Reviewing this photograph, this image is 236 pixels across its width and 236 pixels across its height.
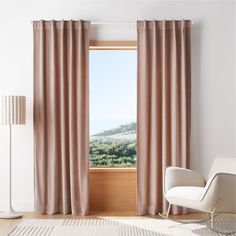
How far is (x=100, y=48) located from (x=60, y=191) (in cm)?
A: 177

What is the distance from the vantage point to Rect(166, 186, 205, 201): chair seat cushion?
5.07 metres

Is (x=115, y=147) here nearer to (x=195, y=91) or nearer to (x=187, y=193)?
(x=195, y=91)

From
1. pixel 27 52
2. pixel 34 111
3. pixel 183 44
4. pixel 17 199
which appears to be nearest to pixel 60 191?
pixel 17 199

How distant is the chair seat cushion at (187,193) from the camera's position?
5070 millimetres

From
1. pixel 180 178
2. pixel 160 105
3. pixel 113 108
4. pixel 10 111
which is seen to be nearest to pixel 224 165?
pixel 180 178

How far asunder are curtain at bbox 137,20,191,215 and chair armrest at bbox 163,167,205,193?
408 mm

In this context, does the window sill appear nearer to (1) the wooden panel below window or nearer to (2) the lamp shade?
(1) the wooden panel below window

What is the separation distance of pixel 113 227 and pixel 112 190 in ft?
3.35

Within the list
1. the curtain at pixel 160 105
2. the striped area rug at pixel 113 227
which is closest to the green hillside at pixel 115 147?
the curtain at pixel 160 105

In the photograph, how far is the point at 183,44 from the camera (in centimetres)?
608

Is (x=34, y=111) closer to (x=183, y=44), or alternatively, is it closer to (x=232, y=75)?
(x=183, y=44)

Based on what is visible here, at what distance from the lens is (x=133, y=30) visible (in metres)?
6.29

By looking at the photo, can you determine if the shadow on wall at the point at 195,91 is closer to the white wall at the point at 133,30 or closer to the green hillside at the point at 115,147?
the white wall at the point at 133,30

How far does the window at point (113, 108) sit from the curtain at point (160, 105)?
1.72ft
